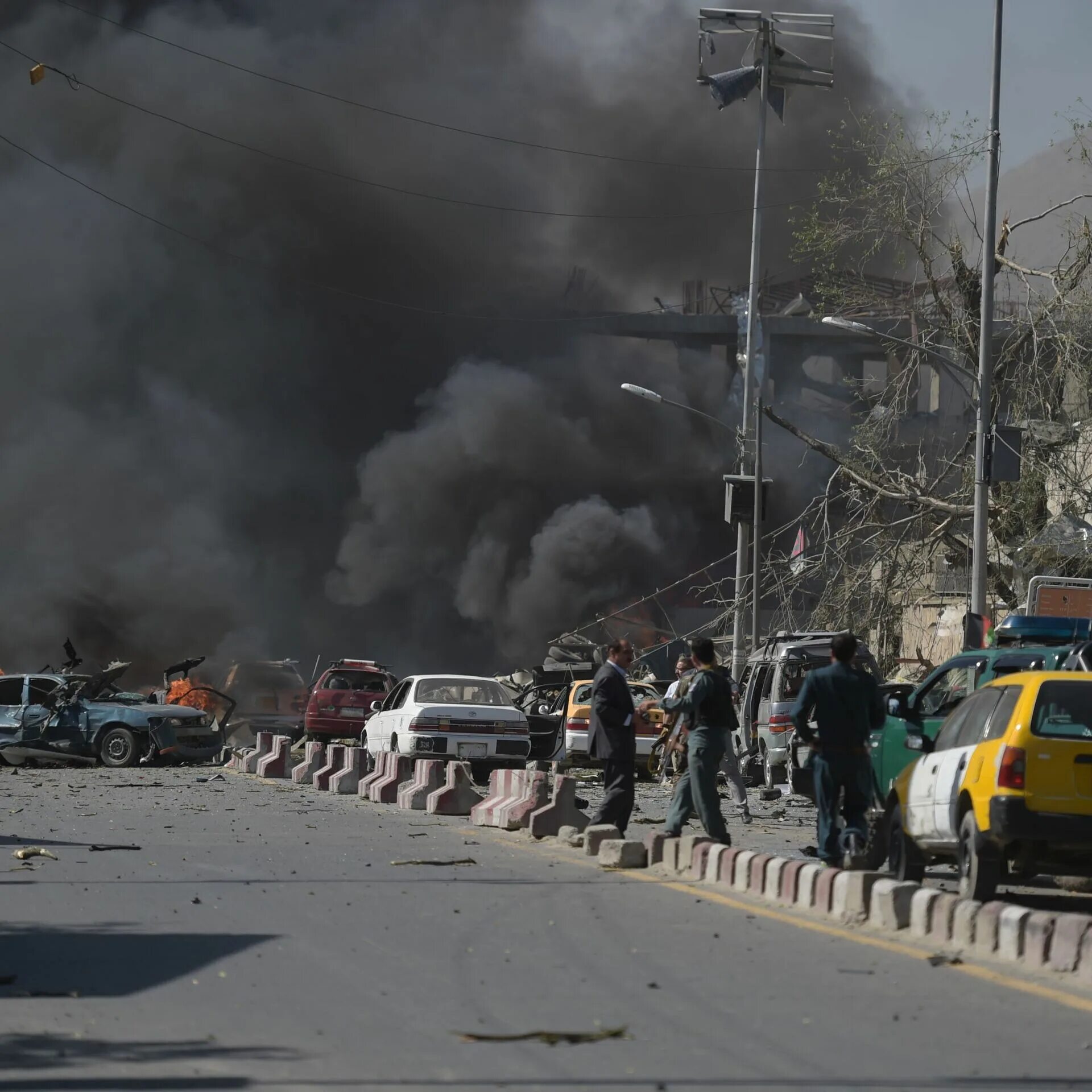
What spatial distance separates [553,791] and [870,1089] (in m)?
9.27

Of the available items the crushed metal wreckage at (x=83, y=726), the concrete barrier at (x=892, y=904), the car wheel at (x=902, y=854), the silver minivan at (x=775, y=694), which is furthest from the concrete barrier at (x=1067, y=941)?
the crushed metal wreckage at (x=83, y=726)

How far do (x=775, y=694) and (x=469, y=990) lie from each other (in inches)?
528

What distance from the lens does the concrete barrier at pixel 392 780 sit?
1866cm

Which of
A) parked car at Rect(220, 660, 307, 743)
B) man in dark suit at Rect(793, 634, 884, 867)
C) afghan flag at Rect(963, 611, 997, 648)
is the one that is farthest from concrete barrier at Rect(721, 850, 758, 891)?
parked car at Rect(220, 660, 307, 743)

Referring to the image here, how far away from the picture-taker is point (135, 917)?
28.1 ft

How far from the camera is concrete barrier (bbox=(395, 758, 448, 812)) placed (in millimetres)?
17500

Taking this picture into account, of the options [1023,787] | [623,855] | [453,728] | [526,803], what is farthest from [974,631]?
[1023,787]

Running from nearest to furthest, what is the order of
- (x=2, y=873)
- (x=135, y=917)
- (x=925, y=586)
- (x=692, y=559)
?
(x=135, y=917) < (x=2, y=873) < (x=925, y=586) < (x=692, y=559)

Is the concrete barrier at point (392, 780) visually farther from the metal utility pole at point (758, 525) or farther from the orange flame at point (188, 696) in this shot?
the orange flame at point (188, 696)

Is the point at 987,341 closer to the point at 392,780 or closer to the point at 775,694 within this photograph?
the point at 775,694

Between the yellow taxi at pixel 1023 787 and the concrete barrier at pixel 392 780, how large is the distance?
984cm

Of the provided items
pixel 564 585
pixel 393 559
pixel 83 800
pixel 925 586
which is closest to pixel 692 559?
pixel 564 585

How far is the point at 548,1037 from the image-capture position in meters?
5.54

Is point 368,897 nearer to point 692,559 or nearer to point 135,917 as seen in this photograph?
point 135,917
